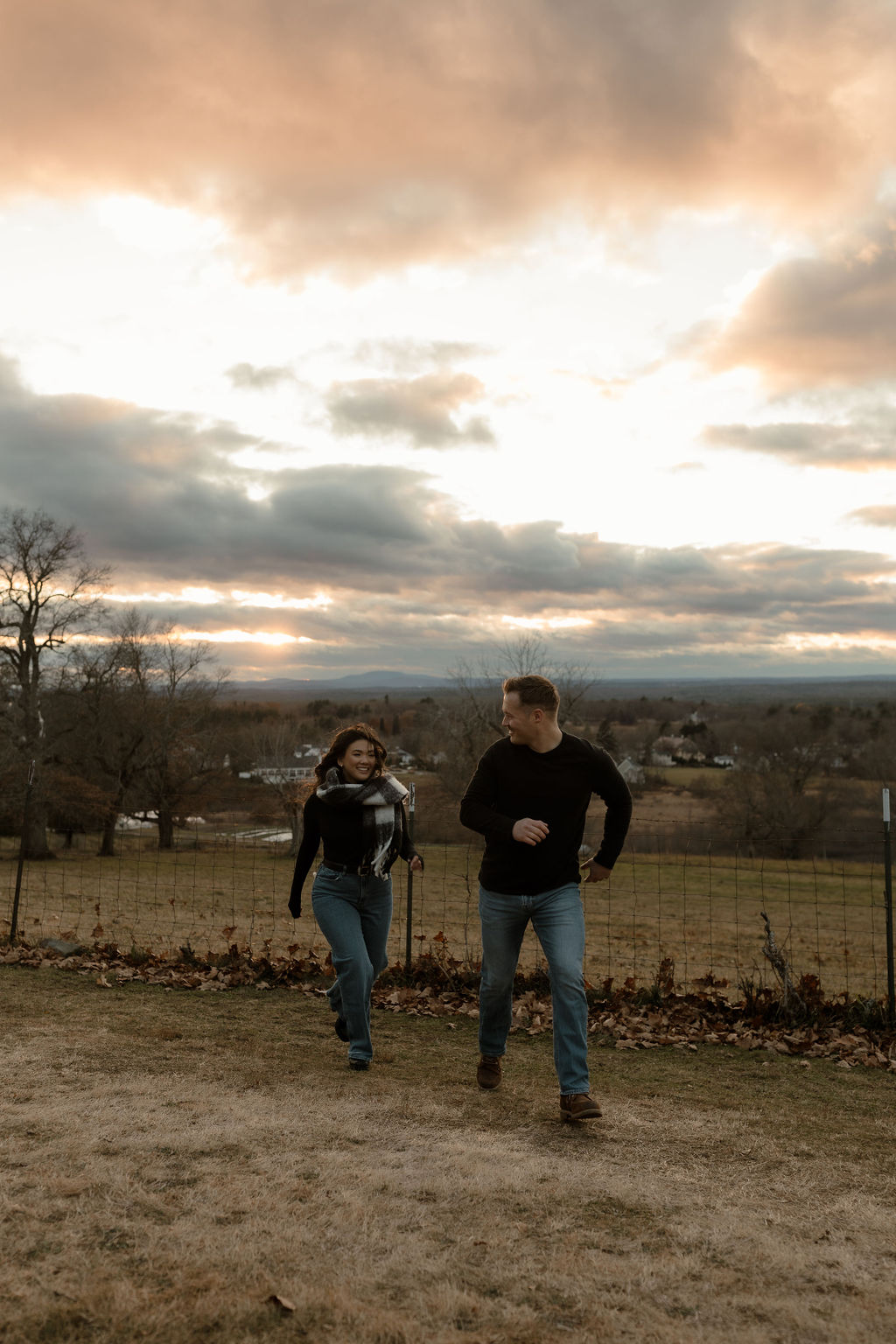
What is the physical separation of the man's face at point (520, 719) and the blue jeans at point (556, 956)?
2.58 ft

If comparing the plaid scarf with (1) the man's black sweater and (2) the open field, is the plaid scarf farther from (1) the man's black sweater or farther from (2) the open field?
(2) the open field

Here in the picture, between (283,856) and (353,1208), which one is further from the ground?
(353,1208)

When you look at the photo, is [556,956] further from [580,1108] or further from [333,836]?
[333,836]

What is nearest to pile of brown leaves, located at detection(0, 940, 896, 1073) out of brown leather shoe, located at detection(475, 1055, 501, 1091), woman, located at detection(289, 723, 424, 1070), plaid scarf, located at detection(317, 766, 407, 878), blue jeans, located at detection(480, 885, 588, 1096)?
brown leather shoe, located at detection(475, 1055, 501, 1091)

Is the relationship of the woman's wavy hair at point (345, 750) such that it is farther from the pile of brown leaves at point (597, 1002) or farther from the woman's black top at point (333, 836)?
the pile of brown leaves at point (597, 1002)

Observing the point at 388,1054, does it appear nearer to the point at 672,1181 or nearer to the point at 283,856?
the point at 672,1181

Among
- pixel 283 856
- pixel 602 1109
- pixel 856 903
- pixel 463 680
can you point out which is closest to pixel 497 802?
pixel 602 1109

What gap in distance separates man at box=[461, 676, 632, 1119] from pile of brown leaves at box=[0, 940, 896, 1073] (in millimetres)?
1917

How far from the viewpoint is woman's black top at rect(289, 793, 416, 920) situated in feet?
19.1

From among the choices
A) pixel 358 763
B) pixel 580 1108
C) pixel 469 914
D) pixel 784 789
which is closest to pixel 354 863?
pixel 358 763

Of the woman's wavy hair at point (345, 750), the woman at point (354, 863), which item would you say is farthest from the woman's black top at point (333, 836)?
the woman's wavy hair at point (345, 750)

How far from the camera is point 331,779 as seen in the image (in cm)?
591

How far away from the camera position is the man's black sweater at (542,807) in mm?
4945

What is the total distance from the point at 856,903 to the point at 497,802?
26.4m
